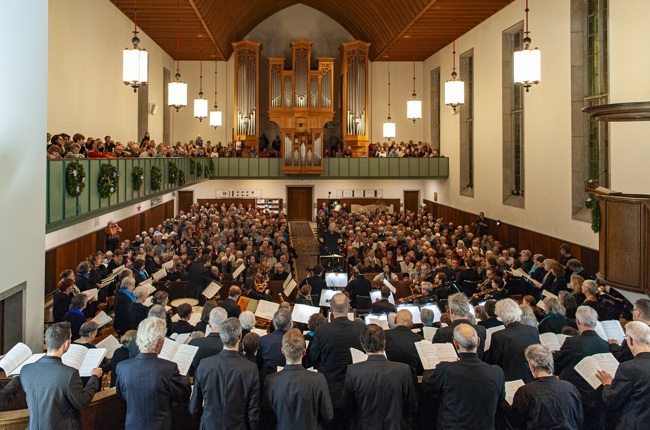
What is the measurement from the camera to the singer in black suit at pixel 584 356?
5.73m

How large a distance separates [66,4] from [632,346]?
15486 mm

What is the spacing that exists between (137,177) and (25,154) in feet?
→ 20.3

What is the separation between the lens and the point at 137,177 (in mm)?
13984

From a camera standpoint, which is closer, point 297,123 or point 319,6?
point 297,123

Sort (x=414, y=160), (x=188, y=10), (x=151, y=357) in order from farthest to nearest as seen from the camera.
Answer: (x=414, y=160)
(x=188, y=10)
(x=151, y=357)

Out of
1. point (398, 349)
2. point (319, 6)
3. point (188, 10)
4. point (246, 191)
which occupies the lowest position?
point (398, 349)

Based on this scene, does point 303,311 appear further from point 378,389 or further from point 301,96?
point 301,96

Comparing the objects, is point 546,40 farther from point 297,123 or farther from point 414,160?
point 297,123

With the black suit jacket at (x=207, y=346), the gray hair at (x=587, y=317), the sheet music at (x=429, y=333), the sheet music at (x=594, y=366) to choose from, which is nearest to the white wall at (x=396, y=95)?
the sheet music at (x=429, y=333)

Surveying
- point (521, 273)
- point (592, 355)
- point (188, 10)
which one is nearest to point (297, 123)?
point (188, 10)

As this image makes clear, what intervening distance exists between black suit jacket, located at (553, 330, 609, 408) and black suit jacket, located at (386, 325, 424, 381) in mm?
1402

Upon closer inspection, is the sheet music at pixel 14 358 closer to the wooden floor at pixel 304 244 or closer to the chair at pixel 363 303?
the chair at pixel 363 303

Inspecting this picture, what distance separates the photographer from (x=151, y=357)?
Result: 5.29 metres

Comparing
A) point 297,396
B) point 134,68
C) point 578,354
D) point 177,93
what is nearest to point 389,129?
point 177,93
